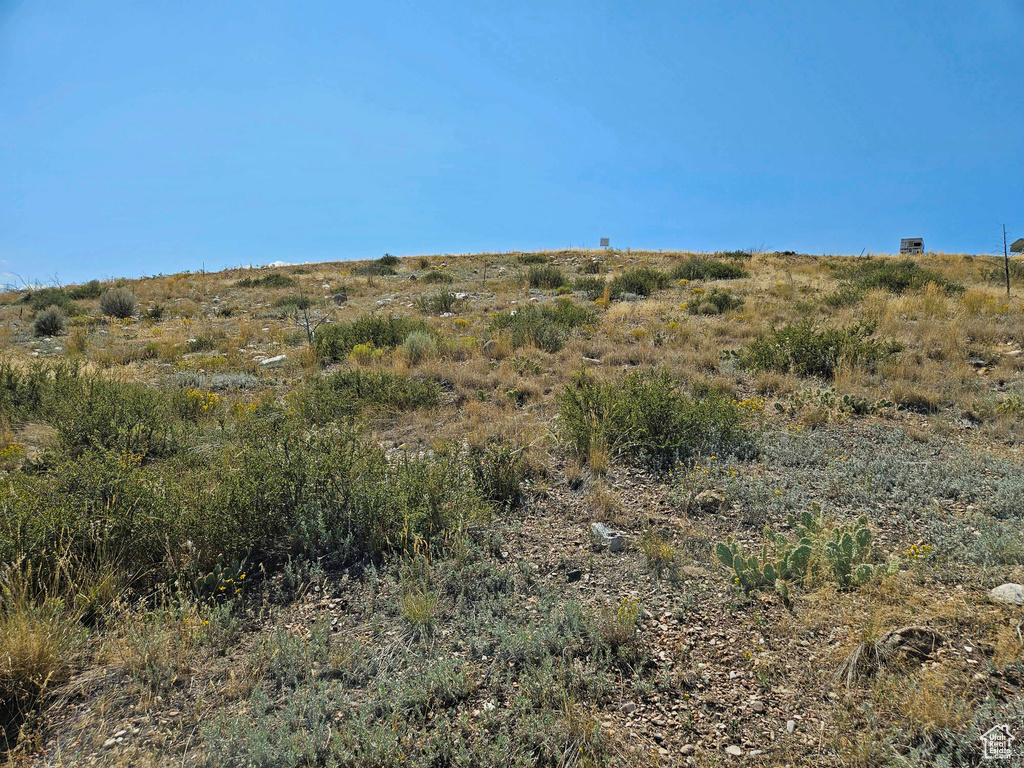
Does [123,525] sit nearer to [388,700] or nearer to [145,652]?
[145,652]

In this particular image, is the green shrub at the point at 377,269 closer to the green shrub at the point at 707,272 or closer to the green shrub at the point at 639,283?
the green shrub at the point at 639,283

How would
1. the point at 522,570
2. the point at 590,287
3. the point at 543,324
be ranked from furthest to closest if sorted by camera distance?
the point at 590,287 < the point at 543,324 < the point at 522,570

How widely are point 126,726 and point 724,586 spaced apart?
291 cm

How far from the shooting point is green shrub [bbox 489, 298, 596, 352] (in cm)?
844

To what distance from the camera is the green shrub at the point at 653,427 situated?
4.43m

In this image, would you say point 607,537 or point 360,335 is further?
point 360,335

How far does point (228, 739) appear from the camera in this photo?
193 centimetres

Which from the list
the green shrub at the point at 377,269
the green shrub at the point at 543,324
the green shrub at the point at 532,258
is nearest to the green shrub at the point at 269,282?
the green shrub at the point at 377,269

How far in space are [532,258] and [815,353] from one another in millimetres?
16177

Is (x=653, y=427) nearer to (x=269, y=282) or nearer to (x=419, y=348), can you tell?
(x=419, y=348)

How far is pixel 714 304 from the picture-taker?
1098 centimetres

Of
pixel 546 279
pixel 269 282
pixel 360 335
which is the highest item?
pixel 269 282

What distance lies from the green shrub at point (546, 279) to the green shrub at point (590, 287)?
0.61 m

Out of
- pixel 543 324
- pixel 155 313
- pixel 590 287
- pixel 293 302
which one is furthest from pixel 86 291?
pixel 543 324
